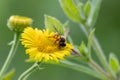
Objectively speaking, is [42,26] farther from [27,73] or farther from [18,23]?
[27,73]

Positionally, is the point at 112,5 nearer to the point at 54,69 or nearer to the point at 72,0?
the point at 54,69

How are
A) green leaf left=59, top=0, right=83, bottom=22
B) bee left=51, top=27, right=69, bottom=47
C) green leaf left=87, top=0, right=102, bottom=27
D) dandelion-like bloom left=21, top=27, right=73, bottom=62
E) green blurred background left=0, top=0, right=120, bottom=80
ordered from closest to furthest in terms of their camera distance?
dandelion-like bloom left=21, top=27, right=73, bottom=62 < bee left=51, top=27, right=69, bottom=47 < green leaf left=59, top=0, right=83, bottom=22 < green leaf left=87, top=0, right=102, bottom=27 < green blurred background left=0, top=0, right=120, bottom=80

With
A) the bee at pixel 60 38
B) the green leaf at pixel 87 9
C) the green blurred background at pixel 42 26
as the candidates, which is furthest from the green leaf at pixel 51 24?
the green blurred background at pixel 42 26

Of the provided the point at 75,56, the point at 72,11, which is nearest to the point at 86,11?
the point at 72,11

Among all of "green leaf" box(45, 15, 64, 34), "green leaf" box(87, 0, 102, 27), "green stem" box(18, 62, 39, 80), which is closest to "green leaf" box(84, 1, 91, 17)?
"green leaf" box(87, 0, 102, 27)

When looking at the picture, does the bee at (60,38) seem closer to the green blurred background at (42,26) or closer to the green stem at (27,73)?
the green stem at (27,73)

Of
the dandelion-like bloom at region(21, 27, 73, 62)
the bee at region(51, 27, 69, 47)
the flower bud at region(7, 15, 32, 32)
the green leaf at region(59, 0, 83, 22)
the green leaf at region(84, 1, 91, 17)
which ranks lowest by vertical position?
the dandelion-like bloom at region(21, 27, 73, 62)

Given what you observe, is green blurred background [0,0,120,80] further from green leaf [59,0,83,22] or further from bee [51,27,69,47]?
bee [51,27,69,47]
